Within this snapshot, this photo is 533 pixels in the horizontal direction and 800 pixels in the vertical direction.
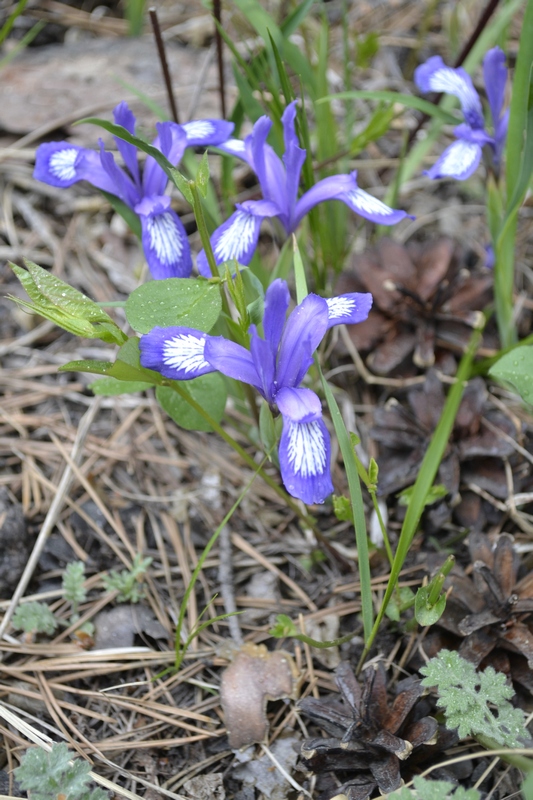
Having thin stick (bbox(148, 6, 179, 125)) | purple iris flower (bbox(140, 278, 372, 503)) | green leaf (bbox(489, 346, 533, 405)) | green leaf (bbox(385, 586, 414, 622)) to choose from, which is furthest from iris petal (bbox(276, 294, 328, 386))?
thin stick (bbox(148, 6, 179, 125))

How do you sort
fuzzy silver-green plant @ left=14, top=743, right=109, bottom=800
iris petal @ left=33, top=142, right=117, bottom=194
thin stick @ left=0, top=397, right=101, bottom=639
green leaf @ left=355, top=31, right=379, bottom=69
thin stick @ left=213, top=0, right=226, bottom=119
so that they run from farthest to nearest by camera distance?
1. green leaf @ left=355, top=31, right=379, bottom=69
2. thin stick @ left=213, top=0, right=226, bottom=119
3. thin stick @ left=0, top=397, right=101, bottom=639
4. iris petal @ left=33, top=142, right=117, bottom=194
5. fuzzy silver-green plant @ left=14, top=743, right=109, bottom=800

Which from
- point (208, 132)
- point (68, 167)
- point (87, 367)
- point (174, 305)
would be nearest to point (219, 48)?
point (208, 132)

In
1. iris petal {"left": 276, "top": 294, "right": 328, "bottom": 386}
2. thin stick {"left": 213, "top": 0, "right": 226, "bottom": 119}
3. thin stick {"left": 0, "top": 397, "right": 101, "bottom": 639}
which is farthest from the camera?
thin stick {"left": 213, "top": 0, "right": 226, "bottom": 119}

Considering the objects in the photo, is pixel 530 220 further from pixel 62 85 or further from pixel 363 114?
pixel 62 85

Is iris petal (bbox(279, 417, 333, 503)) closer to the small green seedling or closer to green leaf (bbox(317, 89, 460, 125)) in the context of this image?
the small green seedling

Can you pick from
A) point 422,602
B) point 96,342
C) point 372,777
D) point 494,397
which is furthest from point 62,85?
point 372,777
